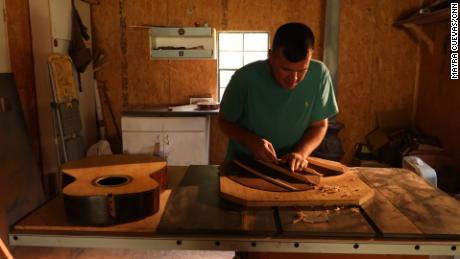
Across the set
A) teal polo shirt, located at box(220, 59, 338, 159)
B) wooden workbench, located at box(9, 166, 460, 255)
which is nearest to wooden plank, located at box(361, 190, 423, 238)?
wooden workbench, located at box(9, 166, 460, 255)

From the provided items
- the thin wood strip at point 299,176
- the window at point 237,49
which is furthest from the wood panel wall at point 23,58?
the thin wood strip at point 299,176

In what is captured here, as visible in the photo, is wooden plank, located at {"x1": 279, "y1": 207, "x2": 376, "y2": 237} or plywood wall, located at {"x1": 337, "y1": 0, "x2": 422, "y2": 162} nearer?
wooden plank, located at {"x1": 279, "y1": 207, "x2": 376, "y2": 237}

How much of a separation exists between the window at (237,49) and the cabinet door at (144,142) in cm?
106

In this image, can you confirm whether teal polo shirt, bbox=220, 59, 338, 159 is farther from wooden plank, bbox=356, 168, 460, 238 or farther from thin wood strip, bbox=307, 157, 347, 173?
wooden plank, bbox=356, 168, 460, 238

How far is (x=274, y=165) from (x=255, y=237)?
1.47 feet

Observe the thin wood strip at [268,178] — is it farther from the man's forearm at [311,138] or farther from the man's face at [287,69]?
the man's face at [287,69]

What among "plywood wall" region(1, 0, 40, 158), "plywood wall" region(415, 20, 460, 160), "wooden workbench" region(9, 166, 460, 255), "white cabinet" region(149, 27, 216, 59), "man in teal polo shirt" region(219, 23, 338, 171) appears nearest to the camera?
"wooden workbench" region(9, 166, 460, 255)

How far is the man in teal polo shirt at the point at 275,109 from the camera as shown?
Result: 59.7 inches

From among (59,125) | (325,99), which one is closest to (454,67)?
(325,99)

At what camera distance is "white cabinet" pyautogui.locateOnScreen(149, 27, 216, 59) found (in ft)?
12.9

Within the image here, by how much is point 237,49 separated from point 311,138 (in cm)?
292

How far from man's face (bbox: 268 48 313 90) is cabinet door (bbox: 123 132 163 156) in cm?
238

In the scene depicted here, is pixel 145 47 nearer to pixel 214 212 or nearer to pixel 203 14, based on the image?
pixel 203 14

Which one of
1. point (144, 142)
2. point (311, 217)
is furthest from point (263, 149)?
point (144, 142)
